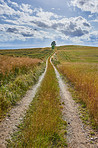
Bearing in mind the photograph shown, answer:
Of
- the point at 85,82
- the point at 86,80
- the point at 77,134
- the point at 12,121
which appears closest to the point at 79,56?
the point at 86,80

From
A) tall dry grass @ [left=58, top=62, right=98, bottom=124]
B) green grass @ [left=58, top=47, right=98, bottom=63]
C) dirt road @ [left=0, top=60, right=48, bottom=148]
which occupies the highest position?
green grass @ [left=58, top=47, right=98, bottom=63]

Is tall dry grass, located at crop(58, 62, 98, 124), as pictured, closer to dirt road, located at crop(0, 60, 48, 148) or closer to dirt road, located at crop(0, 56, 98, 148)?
dirt road, located at crop(0, 56, 98, 148)

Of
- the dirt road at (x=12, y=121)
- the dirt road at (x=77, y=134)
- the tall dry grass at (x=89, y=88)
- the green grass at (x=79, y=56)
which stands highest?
the green grass at (x=79, y=56)

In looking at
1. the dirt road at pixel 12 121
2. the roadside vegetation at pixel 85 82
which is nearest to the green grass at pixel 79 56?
the roadside vegetation at pixel 85 82

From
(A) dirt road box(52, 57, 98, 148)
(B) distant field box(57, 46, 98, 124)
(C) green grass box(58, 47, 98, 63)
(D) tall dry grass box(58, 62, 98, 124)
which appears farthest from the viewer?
(C) green grass box(58, 47, 98, 63)

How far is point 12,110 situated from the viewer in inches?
224

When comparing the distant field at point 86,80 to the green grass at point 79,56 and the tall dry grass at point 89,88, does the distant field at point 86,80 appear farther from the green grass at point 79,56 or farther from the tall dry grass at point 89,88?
the green grass at point 79,56

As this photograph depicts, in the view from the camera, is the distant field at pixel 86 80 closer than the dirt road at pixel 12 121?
No

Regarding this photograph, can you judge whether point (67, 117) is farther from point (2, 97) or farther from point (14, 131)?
point (2, 97)

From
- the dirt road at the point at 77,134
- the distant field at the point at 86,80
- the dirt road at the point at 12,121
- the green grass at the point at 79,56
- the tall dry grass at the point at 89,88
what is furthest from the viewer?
the green grass at the point at 79,56

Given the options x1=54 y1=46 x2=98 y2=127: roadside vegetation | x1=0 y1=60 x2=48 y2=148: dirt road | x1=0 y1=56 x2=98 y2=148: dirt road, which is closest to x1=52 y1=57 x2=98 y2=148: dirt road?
x1=0 y1=56 x2=98 y2=148: dirt road

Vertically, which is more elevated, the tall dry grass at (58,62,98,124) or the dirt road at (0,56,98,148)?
the tall dry grass at (58,62,98,124)

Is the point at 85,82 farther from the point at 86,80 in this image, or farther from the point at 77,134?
the point at 77,134

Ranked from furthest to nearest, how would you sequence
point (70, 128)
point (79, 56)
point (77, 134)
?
point (79, 56) → point (70, 128) → point (77, 134)
